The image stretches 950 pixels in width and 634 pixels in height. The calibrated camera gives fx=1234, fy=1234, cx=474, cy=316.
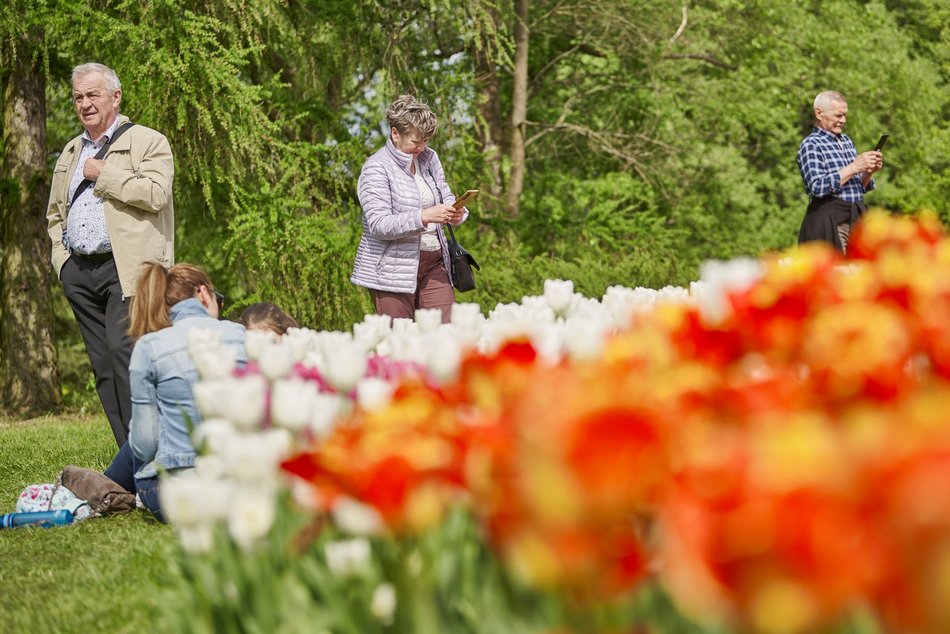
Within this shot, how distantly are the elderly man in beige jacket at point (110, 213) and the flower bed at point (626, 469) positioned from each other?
3043 mm

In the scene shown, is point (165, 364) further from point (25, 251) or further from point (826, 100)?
point (25, 251)

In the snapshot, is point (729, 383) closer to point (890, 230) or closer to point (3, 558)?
point (890, 230)

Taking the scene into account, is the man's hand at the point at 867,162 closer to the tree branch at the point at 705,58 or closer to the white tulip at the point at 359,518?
the white tulip at the point at 359,518

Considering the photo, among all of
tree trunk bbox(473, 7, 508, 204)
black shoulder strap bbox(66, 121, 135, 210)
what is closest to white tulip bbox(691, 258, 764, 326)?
black shoulder strap bbox(66, 121, 135, 210)

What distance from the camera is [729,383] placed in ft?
6.57

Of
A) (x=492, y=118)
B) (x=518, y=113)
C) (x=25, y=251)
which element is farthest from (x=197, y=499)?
(x=518, y=113)

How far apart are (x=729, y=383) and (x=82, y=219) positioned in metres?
4.89

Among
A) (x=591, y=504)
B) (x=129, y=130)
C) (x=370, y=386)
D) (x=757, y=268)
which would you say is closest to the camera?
(x=591, y=504)

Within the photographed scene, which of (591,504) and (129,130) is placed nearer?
(591,504)

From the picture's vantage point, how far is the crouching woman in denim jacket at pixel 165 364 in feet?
16.0

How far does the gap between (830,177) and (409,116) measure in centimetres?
287

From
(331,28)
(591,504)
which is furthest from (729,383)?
(331,28)

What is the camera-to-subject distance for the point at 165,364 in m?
4.94

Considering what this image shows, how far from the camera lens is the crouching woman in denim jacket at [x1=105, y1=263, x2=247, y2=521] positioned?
4.88 metres
